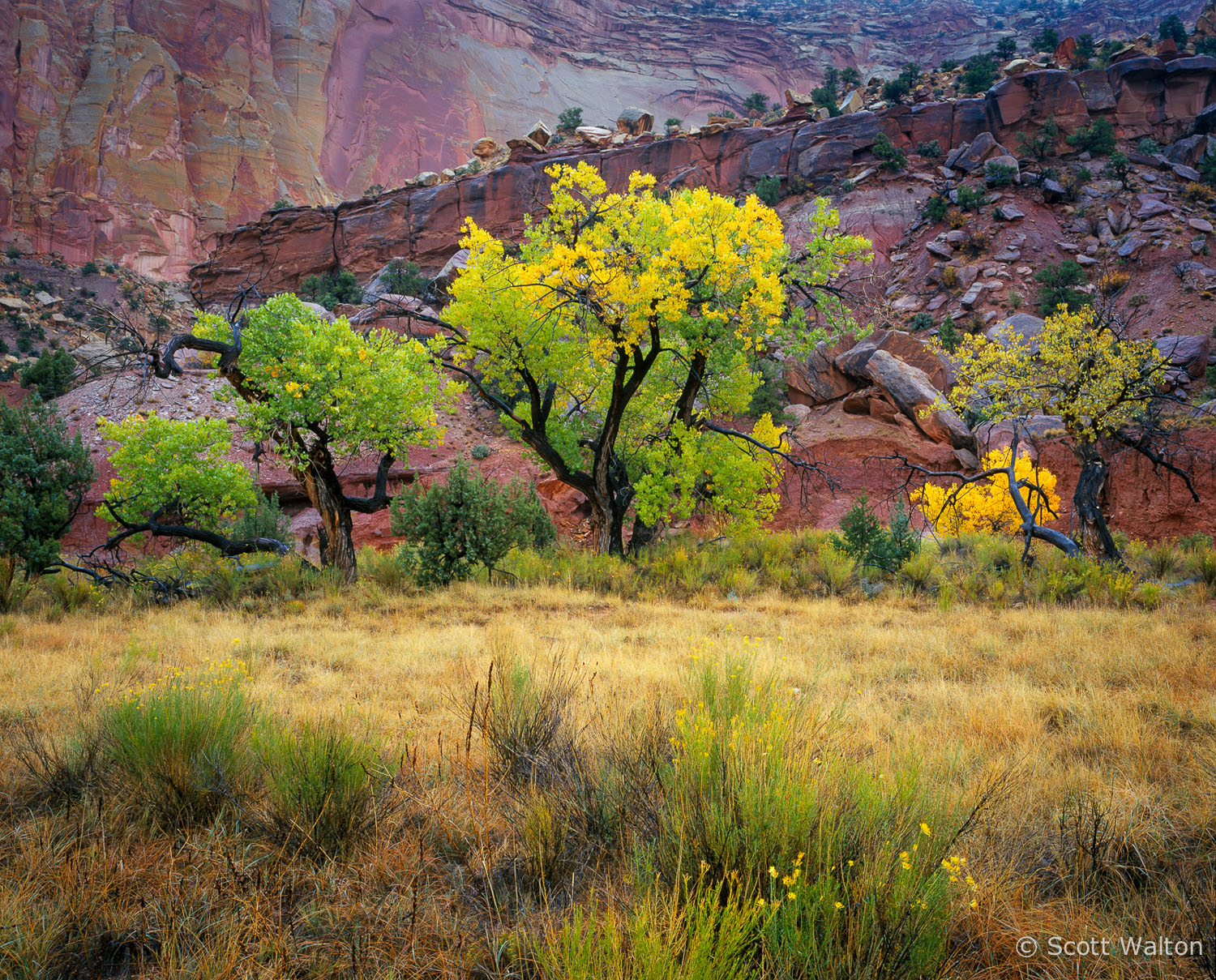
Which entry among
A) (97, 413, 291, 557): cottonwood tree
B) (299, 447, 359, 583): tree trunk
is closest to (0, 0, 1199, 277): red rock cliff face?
(97, 413, 291, 557): cottonwood tree

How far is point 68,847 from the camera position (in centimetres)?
252

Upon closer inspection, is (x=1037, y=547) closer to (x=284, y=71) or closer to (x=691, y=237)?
(x=691, y=237)

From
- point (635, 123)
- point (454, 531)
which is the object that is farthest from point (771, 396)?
point (635, 123)

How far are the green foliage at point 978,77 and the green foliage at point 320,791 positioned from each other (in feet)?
202

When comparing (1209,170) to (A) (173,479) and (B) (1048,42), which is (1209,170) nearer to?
(B) (1048,42)

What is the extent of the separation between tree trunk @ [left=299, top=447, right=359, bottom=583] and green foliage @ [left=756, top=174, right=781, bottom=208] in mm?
43034

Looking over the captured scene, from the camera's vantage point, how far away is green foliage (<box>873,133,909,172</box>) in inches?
1745

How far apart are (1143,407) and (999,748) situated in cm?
A: 1158

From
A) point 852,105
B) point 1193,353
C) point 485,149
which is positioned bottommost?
point 1193,353

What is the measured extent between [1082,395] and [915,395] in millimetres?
15040

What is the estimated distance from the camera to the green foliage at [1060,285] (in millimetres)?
31688

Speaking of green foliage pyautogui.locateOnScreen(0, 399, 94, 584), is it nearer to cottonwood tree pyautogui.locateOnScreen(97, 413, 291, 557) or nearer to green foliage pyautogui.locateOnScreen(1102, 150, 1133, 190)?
cottonwood tree pyautogui.locateOnScreen(97, 413, 291, 557)

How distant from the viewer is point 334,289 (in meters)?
45.9

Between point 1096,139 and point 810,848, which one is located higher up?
point 1096,139
